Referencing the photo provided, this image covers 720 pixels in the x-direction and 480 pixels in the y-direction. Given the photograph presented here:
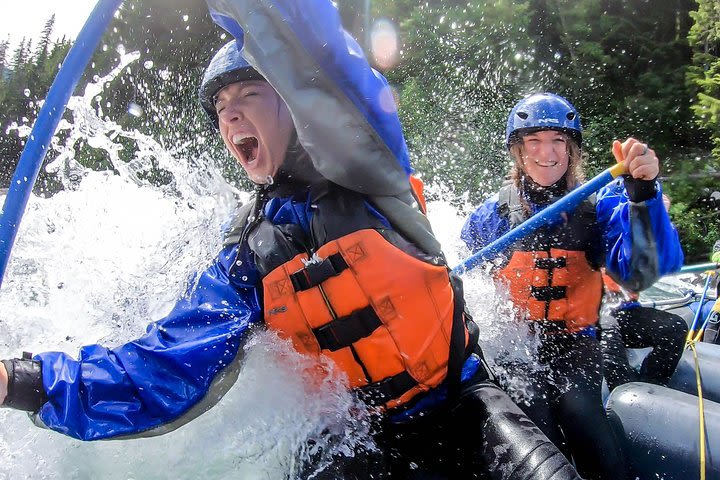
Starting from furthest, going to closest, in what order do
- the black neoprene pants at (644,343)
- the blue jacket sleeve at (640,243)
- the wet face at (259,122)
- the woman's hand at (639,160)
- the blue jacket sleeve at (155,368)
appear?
the black neoprene pants at (644,343) < the blue jacket sleeve at (640,243) < the woman's hand at (639,160) < the wet face at (259,122) < the blue jacket sleeve at (155,368)

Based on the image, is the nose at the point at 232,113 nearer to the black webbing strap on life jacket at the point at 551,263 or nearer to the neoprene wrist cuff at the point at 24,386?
the neoprene wrist cuff at the point at 24,386

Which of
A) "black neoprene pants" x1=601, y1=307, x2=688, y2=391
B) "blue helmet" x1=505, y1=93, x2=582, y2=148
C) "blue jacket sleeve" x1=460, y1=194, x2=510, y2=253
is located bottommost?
"black neoprene pants" x1=601, y1=307, x2=688, y2=391

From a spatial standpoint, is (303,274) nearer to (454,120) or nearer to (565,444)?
(565,444)

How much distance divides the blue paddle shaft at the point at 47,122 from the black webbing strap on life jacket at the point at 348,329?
3.22ft

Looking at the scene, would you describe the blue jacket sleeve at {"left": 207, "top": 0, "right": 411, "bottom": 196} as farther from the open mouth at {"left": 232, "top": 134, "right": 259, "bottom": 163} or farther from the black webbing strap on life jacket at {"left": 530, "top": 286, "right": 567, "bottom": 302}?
the black webbing strap on life jacket at {"left": 530, "top": 286, "right": 567, "bottom": 302}

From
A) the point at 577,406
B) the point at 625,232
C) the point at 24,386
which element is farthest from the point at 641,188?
the point at 24,386

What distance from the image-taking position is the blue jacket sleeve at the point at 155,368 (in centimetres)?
155

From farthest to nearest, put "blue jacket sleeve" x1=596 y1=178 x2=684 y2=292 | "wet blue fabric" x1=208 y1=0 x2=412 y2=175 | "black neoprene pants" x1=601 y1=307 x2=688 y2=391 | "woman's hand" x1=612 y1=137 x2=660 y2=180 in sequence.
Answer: "black neoprene pants" x1=601 y1=307 x2=688 y2=391 → "blue jacket sleeve" x1=596 y1=178 x2=684 y2=292 → "woman's hand" x1=612 y1=137 x2=660 y2=180 → "wet blue fabric" x1=208 y1=0 x2=412 y2=175

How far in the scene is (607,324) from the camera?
137 inches

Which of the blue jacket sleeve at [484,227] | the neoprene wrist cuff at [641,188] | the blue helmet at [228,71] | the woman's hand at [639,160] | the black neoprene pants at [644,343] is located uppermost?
the blue helmet at [228,71]

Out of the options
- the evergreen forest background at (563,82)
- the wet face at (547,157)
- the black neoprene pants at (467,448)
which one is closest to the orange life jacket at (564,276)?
the wet face at (547,157)

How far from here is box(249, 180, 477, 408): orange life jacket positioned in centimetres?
165

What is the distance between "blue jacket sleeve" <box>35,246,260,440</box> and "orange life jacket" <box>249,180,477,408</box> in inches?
6.4

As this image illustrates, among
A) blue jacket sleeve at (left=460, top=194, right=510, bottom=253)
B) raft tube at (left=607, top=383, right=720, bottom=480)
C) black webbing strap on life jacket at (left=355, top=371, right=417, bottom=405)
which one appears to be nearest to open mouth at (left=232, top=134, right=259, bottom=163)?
black webbing strap on life jacket at (left=355, top=371, right=417, bottom=405)
